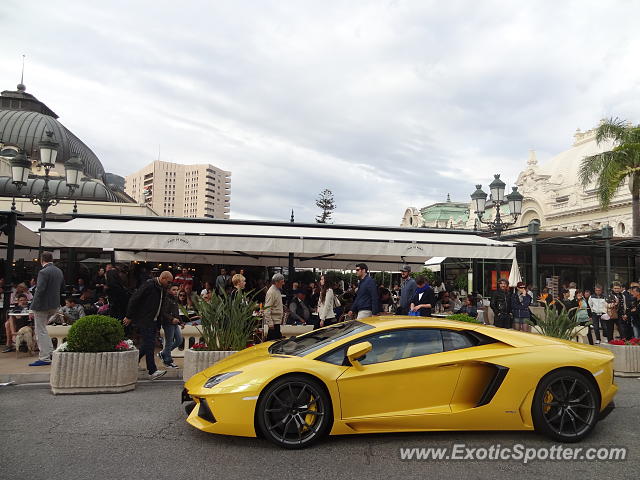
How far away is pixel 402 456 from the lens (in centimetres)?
415

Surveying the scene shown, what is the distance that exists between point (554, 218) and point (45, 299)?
40.7 m

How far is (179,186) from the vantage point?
524ft

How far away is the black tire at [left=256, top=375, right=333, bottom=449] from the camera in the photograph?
4.28m

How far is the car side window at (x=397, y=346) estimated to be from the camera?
455cm

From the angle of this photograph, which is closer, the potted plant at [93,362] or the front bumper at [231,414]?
the front bumper at [231,414]

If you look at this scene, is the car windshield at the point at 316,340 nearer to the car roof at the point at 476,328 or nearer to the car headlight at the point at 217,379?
the car roof at the point at 476,328

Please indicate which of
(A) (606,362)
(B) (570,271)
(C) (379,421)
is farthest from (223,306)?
(B) (570,271)

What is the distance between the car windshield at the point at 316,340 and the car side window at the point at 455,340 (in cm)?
76

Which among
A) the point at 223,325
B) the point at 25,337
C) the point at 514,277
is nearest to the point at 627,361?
the point at 514,277

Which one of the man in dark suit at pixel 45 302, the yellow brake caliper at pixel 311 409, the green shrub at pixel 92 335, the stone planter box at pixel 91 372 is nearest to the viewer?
the yellow brake caliper at pixel 311 409

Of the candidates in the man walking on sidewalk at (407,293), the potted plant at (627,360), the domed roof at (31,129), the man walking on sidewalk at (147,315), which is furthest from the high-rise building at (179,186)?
the potted plant at (627,360)

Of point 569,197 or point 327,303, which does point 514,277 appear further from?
point 569,197

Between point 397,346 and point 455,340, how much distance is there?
62 cm

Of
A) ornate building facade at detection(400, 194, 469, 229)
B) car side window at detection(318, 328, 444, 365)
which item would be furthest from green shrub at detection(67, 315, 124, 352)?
ornate building facade at detection(400, 194, 469, 229)
